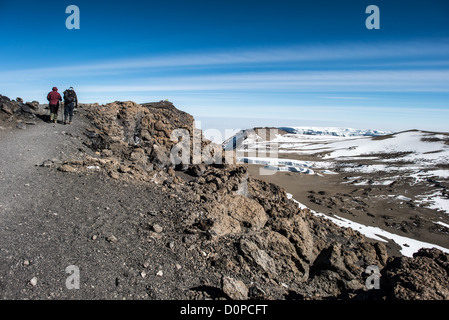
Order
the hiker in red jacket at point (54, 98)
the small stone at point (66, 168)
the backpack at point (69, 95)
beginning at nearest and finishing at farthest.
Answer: the small stone at point (66, 168), the hiker in red jacket at point (54, 98), the backpack at point (69, 95)

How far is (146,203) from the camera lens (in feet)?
27.9

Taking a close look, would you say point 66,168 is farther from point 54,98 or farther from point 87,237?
point 54,98

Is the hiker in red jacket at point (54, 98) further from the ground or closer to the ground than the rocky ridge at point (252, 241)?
further from the ground

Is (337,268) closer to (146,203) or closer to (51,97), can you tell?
(146,203)

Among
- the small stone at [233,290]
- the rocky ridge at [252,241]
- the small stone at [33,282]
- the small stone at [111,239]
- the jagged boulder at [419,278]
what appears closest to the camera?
the small stone at [33,282]

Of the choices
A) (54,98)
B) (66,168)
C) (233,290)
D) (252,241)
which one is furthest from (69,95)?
(233,290)

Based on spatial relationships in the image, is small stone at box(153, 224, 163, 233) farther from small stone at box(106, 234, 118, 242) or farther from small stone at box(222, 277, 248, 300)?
small stone at box(222, 277, 248, 300)

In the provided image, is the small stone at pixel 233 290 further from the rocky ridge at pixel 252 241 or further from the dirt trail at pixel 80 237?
the dirt trail at pixel 80 237

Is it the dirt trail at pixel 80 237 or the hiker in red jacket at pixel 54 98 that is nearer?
the dirt trail at pixel 80 237

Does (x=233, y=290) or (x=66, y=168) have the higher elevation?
(x=66, y=168)

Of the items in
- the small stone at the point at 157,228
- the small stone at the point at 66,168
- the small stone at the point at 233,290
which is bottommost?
the small stone at the point at 233,290

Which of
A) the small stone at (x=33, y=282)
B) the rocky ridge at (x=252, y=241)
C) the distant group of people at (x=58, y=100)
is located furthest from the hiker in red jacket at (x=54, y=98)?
the small stone at (x=33, y=282)
